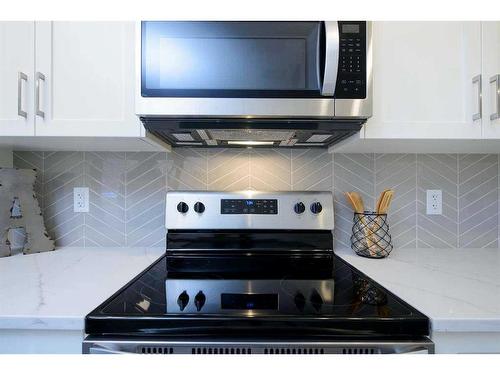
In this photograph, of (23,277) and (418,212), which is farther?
(418,212)

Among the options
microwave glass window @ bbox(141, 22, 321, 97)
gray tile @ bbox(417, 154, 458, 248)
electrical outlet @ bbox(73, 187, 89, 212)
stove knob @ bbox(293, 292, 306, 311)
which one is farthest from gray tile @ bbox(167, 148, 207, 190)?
gray tile @ bbox(417, 154, 458, 248)

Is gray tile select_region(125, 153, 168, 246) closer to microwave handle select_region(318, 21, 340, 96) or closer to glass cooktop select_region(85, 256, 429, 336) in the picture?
glass cooktop select_region(85, 256, 429, 336)

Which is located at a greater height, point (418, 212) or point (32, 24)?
point (32, 24)

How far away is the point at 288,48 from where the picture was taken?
0.94 metres

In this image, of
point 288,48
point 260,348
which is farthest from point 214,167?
point 260,348

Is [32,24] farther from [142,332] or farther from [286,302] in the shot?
[286,302]

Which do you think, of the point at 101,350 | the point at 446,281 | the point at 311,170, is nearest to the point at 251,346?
the point at 101,350

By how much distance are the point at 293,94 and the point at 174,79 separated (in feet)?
1.18

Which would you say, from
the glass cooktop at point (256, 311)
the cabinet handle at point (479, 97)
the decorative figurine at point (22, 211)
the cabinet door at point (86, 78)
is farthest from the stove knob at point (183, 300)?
the cabinet handle at point (479, 97)

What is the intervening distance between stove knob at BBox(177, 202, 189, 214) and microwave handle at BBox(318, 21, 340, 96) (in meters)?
0.71

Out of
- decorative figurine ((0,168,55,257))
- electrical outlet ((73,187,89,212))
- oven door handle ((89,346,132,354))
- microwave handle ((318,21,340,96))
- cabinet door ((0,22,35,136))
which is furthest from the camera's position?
electrical outlet ((73,187,89,212))

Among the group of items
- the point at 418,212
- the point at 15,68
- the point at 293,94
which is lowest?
the point at 418,212

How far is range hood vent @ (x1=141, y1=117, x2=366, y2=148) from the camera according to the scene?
100cm

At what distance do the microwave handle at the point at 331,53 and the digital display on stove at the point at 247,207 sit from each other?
54cm
